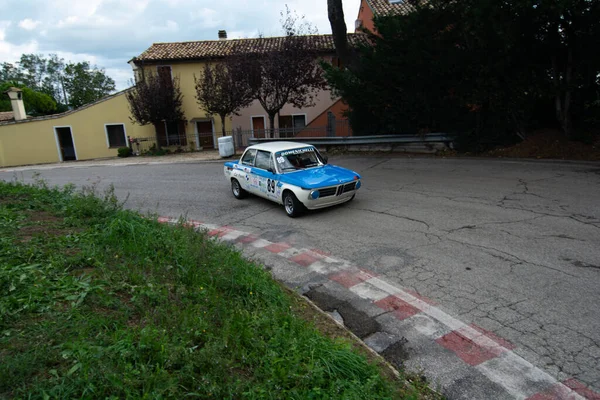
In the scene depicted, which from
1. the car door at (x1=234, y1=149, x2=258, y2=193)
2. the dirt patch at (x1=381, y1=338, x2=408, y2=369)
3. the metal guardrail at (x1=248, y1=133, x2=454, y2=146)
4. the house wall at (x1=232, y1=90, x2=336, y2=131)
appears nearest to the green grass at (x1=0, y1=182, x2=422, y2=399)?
the dirt patch at (x1=381, y1=338, x2=408, y2=369)

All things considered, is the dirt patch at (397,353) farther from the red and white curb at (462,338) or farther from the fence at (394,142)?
the fence at (394,142)

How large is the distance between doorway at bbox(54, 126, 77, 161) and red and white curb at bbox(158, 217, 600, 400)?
2853cm

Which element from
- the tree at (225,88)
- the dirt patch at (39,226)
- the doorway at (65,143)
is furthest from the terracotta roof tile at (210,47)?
the dirt patch at (39,226)

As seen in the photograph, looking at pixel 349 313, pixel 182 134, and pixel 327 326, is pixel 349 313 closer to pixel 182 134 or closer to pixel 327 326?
pixel 327 326

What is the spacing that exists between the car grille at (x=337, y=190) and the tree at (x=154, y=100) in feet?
68.0

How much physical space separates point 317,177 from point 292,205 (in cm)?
84

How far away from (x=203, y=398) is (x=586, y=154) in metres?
13.6

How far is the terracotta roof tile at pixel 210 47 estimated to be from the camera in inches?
1062

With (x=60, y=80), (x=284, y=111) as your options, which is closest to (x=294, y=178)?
(x=284, y=111)

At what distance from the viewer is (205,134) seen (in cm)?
2841

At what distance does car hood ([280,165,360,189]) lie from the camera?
845cm

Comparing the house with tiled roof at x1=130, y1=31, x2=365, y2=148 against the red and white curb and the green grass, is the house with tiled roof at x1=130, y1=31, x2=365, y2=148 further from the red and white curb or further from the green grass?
the green grass

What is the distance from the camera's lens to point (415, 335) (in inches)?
168

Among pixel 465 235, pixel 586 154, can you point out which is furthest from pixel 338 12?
pixel 465 235
